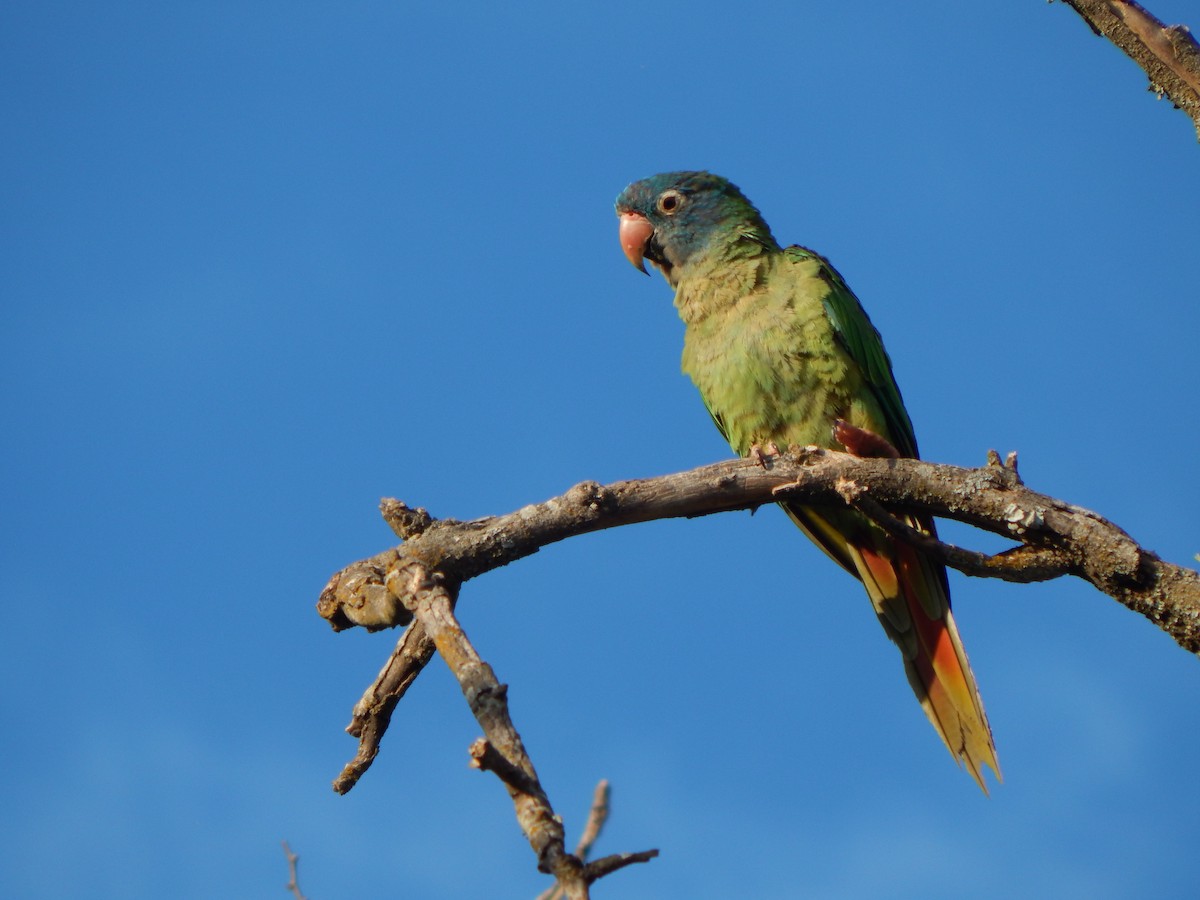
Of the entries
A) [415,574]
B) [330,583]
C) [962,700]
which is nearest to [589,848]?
[415,574]

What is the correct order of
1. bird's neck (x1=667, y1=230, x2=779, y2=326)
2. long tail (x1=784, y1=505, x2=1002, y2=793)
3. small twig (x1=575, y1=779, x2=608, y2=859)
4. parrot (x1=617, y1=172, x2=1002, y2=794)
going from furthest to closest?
A: 1. bird's neck (x1=667, y1=230, x2=779, y2=326)
2. parrot (x1=617, y1=172, x2=1002, y2=794)
3. long tail (x1=784, y1=505, x2=1002, y2=793)
4. small twig (x1=575, y1=779, x2=608, y2=859)

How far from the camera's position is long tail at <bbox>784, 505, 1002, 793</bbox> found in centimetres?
484

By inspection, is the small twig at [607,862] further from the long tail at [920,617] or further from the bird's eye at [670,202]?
the bird's eye at [670,202]

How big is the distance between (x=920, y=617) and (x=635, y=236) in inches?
114

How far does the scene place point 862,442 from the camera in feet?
15.0

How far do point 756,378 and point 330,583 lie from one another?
2.58 m

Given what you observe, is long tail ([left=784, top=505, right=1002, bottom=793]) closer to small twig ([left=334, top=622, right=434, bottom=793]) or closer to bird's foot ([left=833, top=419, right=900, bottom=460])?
bird's foot ([left=833, top=419, right=900, bottom=460])

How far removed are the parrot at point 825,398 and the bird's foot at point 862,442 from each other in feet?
1.19

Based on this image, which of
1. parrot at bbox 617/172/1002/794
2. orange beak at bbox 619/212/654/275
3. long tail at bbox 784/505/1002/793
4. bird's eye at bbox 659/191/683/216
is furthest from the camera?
orange beak at bbox 619/212/654/275

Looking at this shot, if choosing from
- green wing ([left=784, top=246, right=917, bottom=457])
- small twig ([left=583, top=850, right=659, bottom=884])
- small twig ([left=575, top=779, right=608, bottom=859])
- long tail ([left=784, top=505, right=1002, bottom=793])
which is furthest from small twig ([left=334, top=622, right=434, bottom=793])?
green wing ([left=784, top=246, right=917, bottom=457])

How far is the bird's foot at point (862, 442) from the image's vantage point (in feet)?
14.9

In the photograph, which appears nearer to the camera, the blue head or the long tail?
the long tail

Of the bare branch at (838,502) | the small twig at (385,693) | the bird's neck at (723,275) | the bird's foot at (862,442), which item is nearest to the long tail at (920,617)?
the bird's foot at (862,442)

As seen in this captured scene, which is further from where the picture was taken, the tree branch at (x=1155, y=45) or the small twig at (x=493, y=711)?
the tree branch at (x=1155, y=45)
